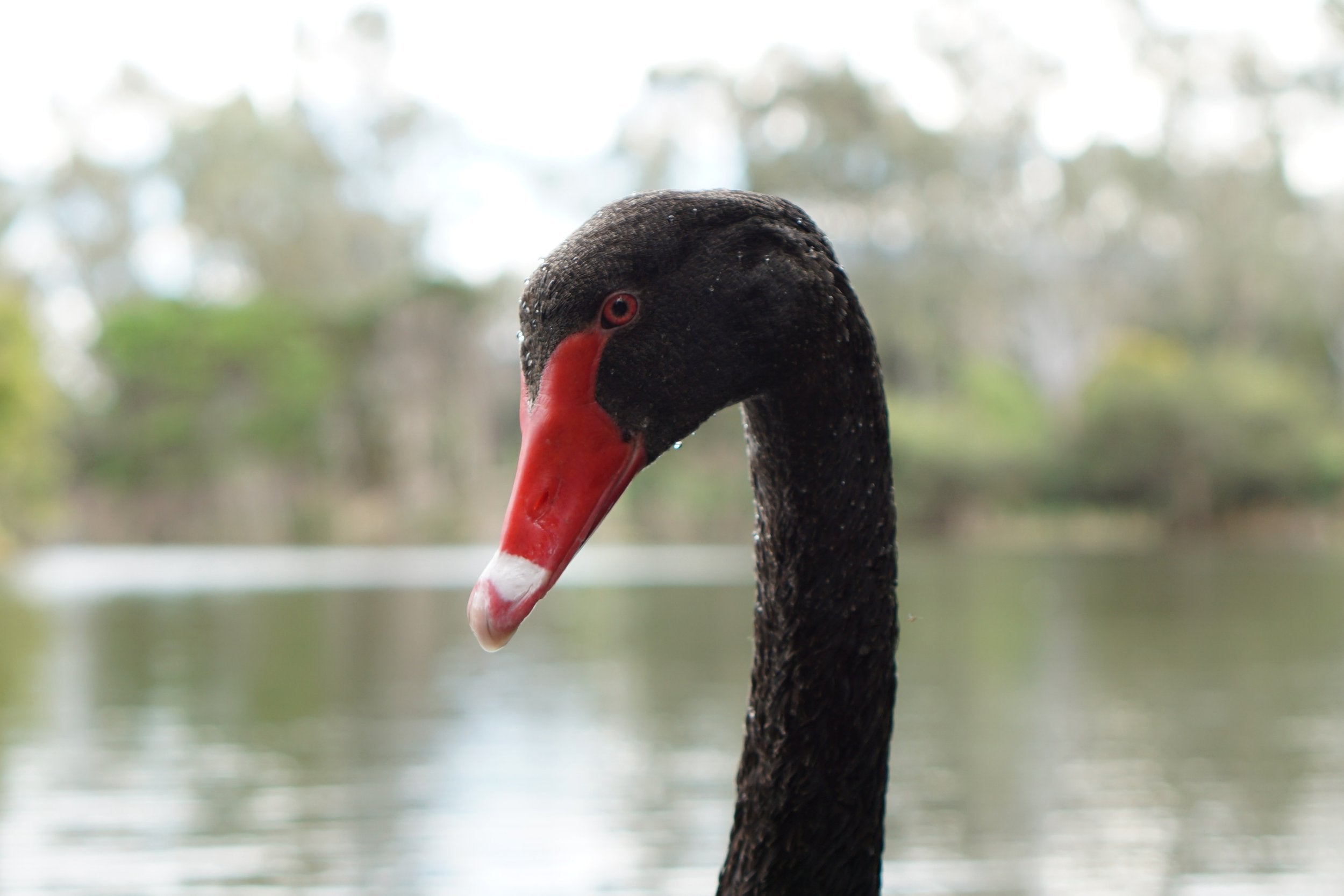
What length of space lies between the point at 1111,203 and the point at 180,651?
30.0 meters

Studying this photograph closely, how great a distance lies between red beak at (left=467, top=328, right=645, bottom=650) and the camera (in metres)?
1.31

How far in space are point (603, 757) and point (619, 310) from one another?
4406 mm

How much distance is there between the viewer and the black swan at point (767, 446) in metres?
1.43

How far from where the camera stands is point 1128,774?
17.2 feet

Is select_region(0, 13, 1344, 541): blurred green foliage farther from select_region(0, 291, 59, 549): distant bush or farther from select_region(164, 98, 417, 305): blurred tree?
select_region(0, 291, 59, 549): distant bush

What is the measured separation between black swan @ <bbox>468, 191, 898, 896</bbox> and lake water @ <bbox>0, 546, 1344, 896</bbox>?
1.17 ft

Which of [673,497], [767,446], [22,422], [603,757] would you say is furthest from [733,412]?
[767,446]

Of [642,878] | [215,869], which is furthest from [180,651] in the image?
[642,878]

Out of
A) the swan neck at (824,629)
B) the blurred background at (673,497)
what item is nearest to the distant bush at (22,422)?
the blurred background at (673,497)

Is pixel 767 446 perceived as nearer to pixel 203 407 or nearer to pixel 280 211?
pixel 203 407

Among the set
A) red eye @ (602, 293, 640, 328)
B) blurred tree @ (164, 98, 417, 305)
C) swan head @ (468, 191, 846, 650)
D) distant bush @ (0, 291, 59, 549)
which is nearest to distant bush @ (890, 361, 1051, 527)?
blurred tree @ (164, 98, 417, 305)

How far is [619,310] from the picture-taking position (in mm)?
1467

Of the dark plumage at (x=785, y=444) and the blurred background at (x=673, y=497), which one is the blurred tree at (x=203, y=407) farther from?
the dark plumage at (x=785, y=444)

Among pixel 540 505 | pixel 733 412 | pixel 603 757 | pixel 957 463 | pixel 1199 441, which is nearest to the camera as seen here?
pixel 540 505
